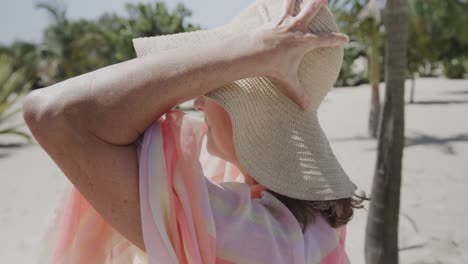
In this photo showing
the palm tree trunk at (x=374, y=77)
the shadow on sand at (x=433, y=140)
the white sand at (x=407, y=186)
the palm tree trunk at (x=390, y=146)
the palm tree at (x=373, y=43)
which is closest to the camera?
the palm tree trunk at (x=390, y=146)

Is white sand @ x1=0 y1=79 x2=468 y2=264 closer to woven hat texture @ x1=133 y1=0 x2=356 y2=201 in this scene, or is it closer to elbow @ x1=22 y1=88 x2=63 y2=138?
elbow @ x1=22 y1=88 x2=63 y2=138

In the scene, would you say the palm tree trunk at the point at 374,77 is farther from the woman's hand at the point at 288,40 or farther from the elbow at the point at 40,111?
the elbow at the point at 40,111

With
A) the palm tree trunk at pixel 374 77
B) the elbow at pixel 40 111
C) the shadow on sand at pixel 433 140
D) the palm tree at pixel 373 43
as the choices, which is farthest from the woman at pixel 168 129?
the palm tree trunk at pixel 374 77

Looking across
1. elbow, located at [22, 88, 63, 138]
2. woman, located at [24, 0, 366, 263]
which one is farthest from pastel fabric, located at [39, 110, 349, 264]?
elbow, located at [22, 88, 63, 138]

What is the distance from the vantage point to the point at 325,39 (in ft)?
3.25

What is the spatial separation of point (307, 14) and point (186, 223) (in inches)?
19.4

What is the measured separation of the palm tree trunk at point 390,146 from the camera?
2908 mm

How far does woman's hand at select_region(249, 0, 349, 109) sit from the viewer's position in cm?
90

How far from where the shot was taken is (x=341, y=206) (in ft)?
3.78

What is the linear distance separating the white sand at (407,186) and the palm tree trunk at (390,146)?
1.18m

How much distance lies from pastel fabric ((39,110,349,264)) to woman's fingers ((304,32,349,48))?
307 mm

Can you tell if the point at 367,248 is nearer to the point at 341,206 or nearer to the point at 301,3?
the point at 341,206

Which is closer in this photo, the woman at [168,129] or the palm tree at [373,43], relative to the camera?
the woman at [168,129]

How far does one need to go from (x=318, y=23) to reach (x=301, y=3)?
0.19 ft
